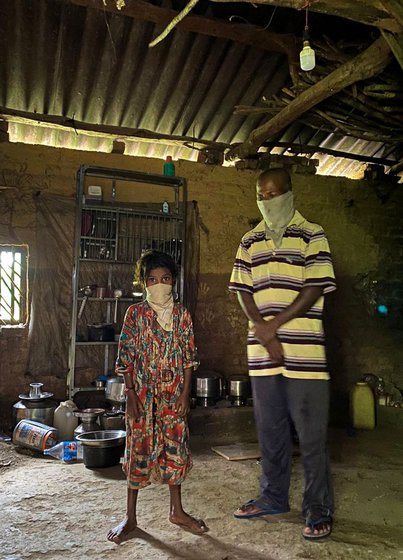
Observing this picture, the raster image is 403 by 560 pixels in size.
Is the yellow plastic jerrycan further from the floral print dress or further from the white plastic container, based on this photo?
the floral print dress

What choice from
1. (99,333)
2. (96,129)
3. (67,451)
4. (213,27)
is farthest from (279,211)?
(96,129)

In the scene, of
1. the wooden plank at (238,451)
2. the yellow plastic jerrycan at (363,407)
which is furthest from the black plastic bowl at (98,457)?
the yellow plastic jerrycan at (363,407)

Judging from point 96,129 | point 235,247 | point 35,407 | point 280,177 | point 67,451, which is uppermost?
point 96,129

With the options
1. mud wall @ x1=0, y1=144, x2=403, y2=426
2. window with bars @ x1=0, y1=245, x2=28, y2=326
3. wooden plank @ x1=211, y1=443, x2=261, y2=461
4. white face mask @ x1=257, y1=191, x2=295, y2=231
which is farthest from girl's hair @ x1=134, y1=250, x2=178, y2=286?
window with bars @ x1=0, y1=245, x2=28, y2=326

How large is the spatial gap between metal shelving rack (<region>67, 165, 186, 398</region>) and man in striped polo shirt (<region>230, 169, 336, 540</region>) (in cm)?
259

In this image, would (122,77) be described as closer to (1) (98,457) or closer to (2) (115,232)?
(2) (115,232)

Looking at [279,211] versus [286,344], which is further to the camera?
[279,211]

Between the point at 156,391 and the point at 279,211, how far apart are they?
1208 millimetres

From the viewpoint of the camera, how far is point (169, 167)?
18.0ft

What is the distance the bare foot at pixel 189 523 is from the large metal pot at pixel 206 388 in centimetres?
242

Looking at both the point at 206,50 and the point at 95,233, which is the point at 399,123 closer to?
the point at 206,50

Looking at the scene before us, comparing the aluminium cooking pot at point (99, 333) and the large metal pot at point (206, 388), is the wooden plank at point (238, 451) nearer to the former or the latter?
the large metal pot at point (206, 388)

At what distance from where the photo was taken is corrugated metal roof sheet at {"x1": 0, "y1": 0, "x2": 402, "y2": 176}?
14.6ft

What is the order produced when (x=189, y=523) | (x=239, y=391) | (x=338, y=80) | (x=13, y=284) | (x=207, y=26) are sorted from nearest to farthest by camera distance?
(x=189, y=523) → (x=338, y=80) → (x=207, y=26) → (x=13, y=284) → (x=239, y=391)
